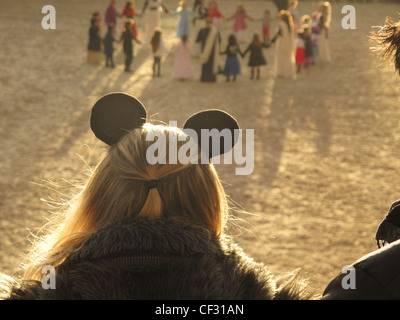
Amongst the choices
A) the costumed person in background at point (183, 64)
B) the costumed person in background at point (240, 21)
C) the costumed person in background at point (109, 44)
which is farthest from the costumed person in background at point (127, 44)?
the costumed person in background at point (240, 21)

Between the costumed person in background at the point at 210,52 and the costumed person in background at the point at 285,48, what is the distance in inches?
64.4

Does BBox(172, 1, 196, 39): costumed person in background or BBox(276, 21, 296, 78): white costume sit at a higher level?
BBox(172, 1, 196, 39): costumed person in background

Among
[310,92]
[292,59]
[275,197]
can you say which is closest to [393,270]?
[275,197]

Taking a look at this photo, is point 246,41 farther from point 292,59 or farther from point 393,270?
point 393,270

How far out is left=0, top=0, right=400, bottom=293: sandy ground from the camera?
7613 millimetres

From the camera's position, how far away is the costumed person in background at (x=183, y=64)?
16.3 m

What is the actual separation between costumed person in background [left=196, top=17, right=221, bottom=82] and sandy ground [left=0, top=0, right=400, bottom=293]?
14.2 inches

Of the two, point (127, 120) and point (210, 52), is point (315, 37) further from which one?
point (127, 120)

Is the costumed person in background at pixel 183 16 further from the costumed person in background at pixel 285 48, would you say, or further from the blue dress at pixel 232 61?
the blue dress at pixel 232 61

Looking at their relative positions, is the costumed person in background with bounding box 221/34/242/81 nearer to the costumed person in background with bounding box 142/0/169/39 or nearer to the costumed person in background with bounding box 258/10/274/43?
the costumed person in background with bounding box 142/0/169/39

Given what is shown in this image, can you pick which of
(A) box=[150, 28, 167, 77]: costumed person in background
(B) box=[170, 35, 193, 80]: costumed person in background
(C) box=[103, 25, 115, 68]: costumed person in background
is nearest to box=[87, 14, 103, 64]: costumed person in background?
(C) box=[103, 25, 115, 68]: costumed person in background

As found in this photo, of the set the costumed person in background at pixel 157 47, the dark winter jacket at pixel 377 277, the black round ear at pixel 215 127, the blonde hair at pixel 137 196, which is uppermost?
the costumed person in background at pixel 157 47

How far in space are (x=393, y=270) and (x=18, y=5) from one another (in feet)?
88.7
